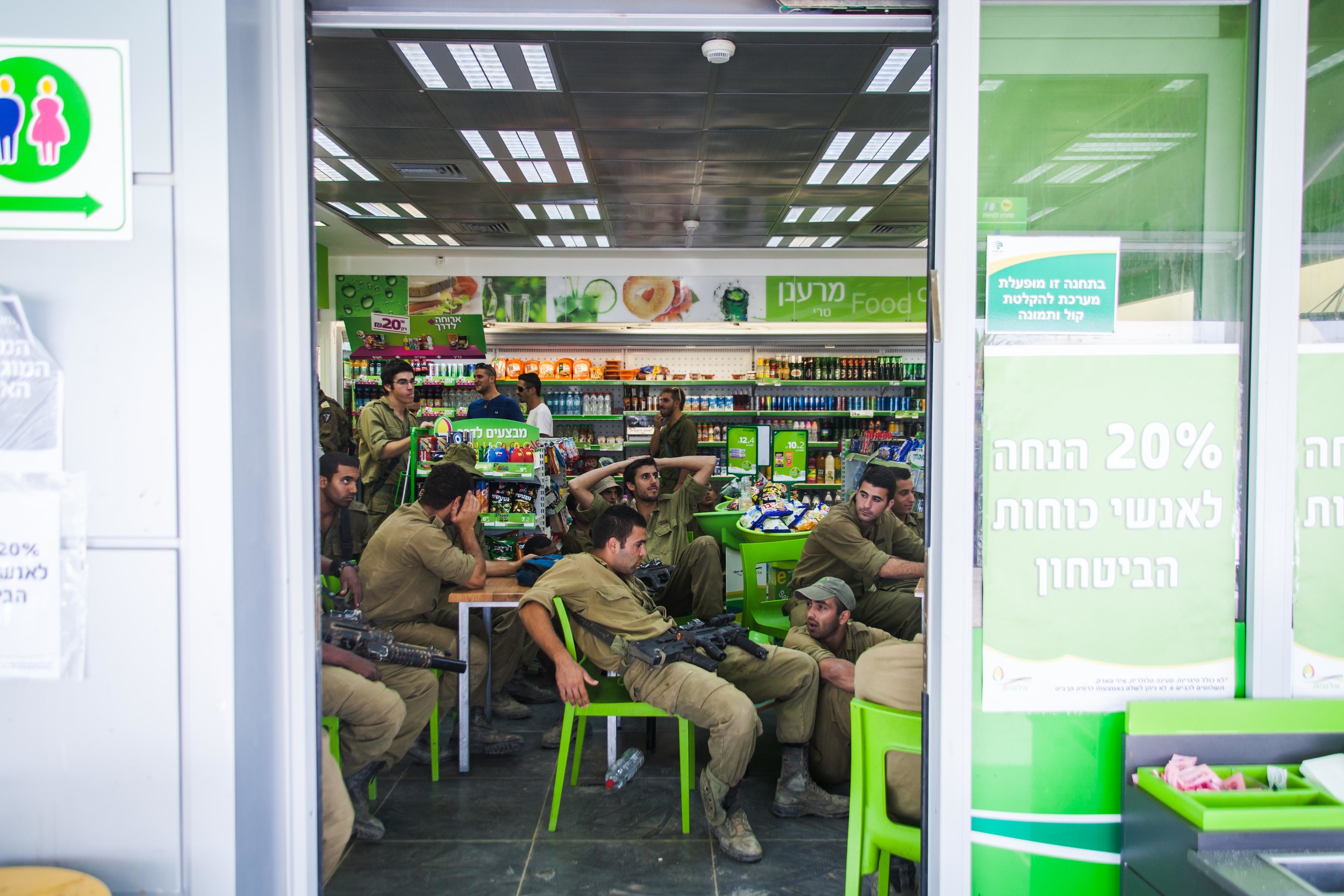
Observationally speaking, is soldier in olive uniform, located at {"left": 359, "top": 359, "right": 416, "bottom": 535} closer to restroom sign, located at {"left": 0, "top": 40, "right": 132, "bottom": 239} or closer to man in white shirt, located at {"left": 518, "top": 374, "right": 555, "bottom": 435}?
man in white shirt, located at {"left": 518, "top": 374, "right": 555, "bottom": 435}

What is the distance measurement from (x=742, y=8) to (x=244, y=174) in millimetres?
1095

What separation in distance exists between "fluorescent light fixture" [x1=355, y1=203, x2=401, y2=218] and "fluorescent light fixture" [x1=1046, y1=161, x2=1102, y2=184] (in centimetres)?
651

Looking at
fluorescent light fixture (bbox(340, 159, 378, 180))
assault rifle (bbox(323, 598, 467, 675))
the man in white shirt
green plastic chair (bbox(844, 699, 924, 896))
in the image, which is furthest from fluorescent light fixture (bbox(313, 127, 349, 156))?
green plastic chair (bbox(844, 699, 924, 896))

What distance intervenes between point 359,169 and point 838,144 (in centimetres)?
367

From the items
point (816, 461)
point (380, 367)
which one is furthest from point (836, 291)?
point (380, 367)

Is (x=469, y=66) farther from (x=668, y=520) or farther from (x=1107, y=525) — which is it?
(x=1107, y=525)

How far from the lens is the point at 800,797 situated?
2.95 m

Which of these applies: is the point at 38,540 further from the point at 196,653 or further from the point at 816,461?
the point at 816,461

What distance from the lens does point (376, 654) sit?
278cm

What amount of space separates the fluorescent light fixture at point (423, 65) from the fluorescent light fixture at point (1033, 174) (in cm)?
342

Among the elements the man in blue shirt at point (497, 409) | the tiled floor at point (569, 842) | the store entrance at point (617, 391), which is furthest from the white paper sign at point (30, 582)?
the man in blue shirt at point (497, 409)

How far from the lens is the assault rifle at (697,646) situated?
280 cm

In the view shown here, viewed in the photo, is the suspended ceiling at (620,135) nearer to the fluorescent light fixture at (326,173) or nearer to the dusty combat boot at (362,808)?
the fluorescent light fixture at (326,173)

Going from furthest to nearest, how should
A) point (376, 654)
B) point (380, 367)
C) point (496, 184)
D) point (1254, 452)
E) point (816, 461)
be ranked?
point (816, 461)
point (380, 367)
point (496, 184)
point (376, 654)
point (1254, 452)
